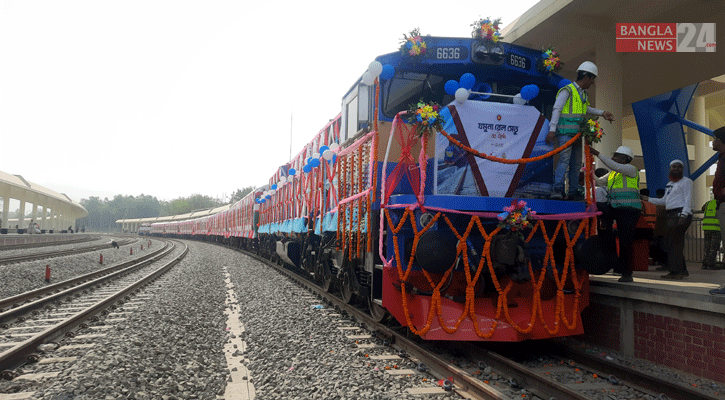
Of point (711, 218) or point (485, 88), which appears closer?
point (485, 88)

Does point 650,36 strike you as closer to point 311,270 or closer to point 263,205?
point 311,270

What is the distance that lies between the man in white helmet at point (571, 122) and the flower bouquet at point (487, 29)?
3.14 feet

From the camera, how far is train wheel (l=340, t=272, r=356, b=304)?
22.2 feet

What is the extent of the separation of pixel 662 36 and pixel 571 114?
6882 mm

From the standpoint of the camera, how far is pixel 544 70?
18.3 ft

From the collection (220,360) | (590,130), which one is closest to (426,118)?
(590,130)

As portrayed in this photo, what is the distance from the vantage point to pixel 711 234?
24.8 feet

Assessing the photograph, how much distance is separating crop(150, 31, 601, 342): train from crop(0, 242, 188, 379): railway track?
370cm

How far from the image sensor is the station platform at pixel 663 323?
3.99 m

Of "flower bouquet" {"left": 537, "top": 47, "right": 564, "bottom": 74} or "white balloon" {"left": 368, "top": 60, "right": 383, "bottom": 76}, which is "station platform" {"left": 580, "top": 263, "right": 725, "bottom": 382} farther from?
"white balloon" {"left": 368, "top": 60, "right": 383, "bottom": 76}

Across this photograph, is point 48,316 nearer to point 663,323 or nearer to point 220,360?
point 220,360

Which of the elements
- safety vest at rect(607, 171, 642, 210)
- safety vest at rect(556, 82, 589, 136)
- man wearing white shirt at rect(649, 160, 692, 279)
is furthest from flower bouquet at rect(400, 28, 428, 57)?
man wearing white shirt at rect(649, 160, 692, 279)

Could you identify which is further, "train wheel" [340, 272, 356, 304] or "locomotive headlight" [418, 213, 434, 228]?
"train wheel" [340, 272, 356, 304]

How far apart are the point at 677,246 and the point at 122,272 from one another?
45.1 ft
